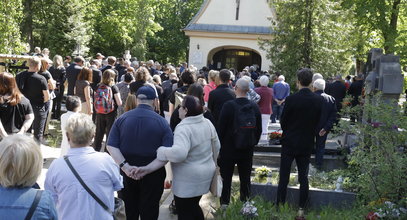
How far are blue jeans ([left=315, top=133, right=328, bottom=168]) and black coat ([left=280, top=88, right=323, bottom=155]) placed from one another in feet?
9.68

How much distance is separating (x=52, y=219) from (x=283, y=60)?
1526cm

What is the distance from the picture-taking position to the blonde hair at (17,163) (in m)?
2.78

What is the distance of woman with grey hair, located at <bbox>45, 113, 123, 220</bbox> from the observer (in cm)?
373

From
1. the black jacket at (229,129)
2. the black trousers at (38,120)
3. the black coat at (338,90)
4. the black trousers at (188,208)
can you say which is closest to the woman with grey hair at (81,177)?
the black trousers at (188,208)

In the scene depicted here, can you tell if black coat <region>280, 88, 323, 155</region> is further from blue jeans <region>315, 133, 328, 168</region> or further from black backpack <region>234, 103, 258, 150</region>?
blue jeans <region>315, 133, 328, 168</region>

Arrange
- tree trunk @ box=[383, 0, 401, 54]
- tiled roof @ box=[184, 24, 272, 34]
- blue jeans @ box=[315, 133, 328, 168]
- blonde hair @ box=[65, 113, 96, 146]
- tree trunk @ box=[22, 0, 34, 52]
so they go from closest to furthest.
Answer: blonde hair @ box=[65, 113, 96, 146], blue jeans @ box=[315, 133, 328, 168], tree trunk @ box=[383, 0, 401, 54], tree trunk @ box=[22, 0, 34, 52], tiled roof @ box=[184, 24, 272, 34]

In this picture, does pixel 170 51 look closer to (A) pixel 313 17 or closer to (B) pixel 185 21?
(B) pixel 185 21


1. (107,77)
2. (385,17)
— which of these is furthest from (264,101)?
(385,17)

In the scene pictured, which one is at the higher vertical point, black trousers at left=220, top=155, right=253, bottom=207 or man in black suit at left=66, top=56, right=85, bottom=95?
man in black suit at left=66, top=56, right=85, bottom=95

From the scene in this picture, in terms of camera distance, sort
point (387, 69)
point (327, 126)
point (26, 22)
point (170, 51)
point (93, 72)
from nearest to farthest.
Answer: point (387, 69), point (327, 126), point (93, 72), point (26, 22), point (170, 51)

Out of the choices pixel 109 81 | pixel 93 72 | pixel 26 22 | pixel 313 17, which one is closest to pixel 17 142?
pixel 109 81

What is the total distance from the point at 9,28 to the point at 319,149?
8.77 metres

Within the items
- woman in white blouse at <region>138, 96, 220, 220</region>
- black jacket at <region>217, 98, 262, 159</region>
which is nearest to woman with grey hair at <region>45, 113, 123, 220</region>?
woman in white blouse at <region>138, 96, 220, 220</region>

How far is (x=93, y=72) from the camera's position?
10672mm
